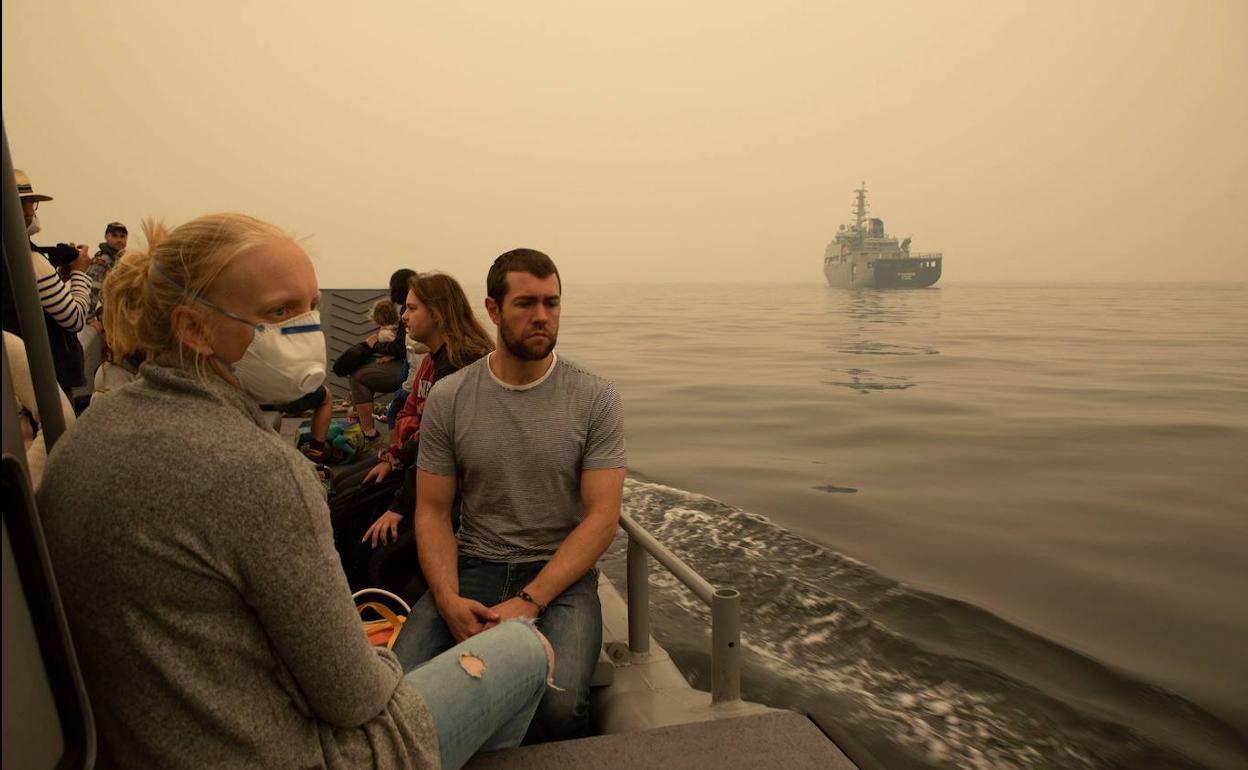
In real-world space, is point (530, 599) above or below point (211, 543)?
below

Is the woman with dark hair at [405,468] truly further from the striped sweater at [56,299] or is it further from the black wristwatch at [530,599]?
the striped sweater at [56,299]

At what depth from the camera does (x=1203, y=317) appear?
158 feet

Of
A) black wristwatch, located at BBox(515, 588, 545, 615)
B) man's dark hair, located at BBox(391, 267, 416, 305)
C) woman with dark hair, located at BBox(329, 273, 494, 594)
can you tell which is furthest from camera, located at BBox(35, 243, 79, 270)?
black wristwatch, located at BBox(515, 588, 545, 615)

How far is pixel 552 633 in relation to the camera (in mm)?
2342

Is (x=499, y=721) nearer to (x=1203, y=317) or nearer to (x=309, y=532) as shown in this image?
(x=309, y=532)

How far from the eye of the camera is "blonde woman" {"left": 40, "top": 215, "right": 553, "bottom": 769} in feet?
3.23

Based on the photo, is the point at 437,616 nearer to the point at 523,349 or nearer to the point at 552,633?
the point at 552,633

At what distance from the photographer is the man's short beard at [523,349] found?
2.59m

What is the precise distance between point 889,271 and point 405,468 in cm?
7791

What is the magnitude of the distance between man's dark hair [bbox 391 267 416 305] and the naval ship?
74.9 metres

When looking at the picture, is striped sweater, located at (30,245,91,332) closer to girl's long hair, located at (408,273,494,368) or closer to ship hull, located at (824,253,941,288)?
girl's long hair, located at (408,273,494,368)

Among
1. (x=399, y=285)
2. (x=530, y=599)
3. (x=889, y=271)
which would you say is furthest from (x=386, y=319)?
(x=889, y=271)

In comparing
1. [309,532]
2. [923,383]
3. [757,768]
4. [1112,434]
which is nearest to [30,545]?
[309,532]

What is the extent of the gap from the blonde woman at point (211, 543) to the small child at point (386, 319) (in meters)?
5.89
